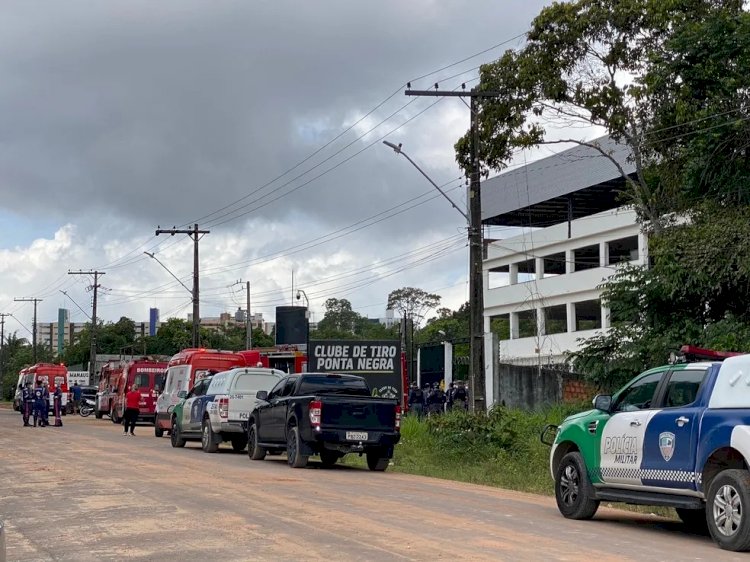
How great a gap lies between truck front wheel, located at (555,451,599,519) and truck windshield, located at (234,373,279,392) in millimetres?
13266

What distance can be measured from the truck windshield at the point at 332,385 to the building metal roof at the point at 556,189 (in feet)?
101

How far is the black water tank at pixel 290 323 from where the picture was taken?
181ft

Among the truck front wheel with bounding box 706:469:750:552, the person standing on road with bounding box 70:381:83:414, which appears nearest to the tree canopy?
the truck front wheel with bounding box 706:469:750:552

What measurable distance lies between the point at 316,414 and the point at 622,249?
128 ft

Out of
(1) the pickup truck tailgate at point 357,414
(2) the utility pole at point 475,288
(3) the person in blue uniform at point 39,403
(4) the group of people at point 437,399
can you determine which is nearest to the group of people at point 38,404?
(3) the person in blue uniform at point 39,403

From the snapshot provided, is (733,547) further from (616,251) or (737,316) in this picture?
(616,251)

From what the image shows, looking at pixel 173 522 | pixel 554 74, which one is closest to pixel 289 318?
pixel 554 74

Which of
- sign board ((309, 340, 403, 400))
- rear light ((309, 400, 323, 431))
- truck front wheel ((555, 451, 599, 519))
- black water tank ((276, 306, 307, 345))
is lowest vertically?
truck front wheel ((555, 451, 599, 519))

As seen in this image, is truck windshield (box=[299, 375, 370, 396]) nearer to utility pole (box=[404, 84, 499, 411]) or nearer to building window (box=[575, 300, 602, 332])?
utility pole (box=[404, 84, 499, 411])

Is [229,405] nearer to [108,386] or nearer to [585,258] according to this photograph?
[108,386]

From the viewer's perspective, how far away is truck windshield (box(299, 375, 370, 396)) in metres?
21.5

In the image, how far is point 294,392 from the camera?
2177 cm

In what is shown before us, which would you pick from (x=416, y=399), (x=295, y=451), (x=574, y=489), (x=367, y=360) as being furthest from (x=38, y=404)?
(x=574, y=489)

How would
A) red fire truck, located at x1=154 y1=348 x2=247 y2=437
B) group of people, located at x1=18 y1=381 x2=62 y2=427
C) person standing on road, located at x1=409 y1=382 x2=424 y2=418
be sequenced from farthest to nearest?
group of people, located at x1=18 y1=381 x2=62 y2=427, person standing on road, located at x1=409 y1=382 x2=424 y2=418, red fire truck, located at x1=154 y1=348 x2=247 y2=437
